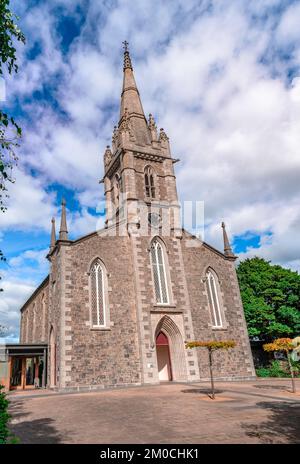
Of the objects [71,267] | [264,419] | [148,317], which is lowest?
[264,419]

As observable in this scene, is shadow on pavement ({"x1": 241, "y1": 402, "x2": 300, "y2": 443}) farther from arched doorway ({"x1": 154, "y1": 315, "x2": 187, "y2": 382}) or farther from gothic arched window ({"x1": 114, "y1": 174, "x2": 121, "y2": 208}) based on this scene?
gothic arched window ({"x1": 114, "y1": 174, "x2": 121, "y2": 208})

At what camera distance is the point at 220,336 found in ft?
81.7

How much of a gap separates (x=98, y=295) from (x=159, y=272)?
5063 millimetres

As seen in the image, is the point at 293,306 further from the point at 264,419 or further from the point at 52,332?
the point at 264,419

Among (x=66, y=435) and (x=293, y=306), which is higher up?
(x=293, y=306)

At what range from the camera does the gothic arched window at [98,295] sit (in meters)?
21.9

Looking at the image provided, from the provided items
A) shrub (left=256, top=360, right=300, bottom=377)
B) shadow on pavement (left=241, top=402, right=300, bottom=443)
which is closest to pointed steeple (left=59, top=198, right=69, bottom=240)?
shadow on pavement (left=241, top=402, right=300, bottom=443)

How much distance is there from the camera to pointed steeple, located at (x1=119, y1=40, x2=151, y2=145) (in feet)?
103

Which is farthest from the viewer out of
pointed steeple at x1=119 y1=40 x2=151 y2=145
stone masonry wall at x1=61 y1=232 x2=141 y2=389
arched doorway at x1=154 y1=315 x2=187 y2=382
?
pointed steeple at x1=119 y1=40 x2=151 y2=145

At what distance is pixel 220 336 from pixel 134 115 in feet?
71.8

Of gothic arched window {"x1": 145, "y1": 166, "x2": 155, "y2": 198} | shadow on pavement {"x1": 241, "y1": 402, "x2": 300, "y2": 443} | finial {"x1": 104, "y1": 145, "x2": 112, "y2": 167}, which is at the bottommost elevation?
shadow on pavement {"x1": 241, "y1": 402, "x2": 300, "y2": 443}

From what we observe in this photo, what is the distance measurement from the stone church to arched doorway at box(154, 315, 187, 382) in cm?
7

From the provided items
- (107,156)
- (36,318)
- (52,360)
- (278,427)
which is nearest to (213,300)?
(52,360)
